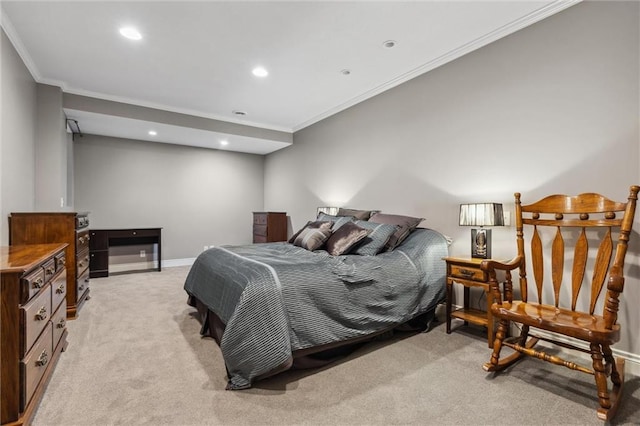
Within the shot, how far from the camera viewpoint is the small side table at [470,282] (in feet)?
7.82

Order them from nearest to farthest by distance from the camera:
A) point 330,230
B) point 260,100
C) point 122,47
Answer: point 122,47
point 330,230
point 260,100

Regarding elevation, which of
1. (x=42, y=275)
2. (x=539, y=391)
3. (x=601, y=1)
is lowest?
(x=539, y=391)

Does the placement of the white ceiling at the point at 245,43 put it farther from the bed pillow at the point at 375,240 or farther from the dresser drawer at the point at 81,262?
the dresser drawer at the point at 81,262

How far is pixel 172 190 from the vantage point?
19.3 feet

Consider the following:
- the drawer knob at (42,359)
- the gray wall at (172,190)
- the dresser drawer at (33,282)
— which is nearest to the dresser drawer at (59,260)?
the dresser drawer at (33,282)

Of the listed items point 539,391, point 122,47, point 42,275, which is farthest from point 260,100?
point 539,391

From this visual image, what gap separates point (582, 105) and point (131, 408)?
3.48m

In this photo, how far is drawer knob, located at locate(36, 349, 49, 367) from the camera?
5.35 ft

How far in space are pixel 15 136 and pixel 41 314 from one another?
2.20 metres

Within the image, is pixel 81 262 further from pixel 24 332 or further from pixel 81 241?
pixel 24 332

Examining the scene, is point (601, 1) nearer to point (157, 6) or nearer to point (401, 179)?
point (401, 179)

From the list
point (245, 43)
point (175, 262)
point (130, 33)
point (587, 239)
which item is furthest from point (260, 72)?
point (175, 262)

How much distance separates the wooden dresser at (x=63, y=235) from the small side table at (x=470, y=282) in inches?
132

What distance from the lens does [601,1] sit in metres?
2.18
